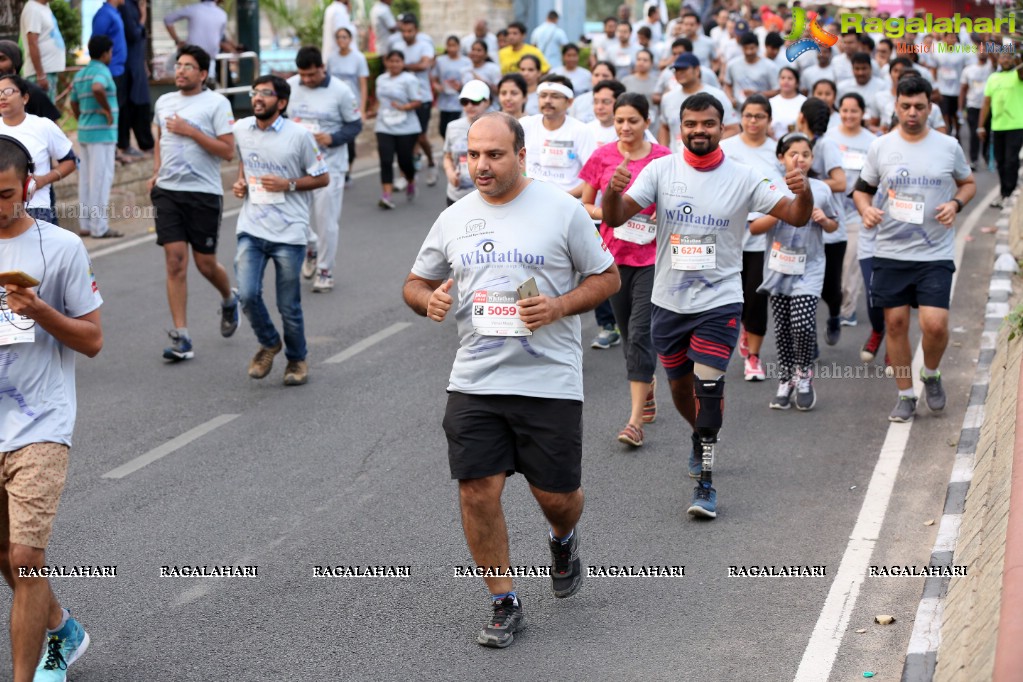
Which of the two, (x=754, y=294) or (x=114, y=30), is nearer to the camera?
(x=754, y=294)

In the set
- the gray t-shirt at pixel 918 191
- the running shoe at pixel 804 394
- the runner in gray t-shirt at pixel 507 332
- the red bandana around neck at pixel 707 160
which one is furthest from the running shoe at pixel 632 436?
the runner in gray t-shirt at pixel 507 332

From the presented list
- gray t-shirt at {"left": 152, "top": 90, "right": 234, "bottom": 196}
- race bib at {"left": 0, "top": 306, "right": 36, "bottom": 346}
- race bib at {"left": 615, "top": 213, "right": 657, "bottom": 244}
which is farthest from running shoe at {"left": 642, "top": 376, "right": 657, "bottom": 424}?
race bib at {"left": 0, "top": 306, "right": 36, "bottom": 346}

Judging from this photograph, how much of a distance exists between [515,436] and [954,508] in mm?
2642

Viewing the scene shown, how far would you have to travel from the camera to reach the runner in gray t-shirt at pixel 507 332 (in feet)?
18.2

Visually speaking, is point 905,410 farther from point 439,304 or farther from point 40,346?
point 40,346

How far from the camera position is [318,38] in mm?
24797

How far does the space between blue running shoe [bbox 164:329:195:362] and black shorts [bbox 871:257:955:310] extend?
4.74 metres

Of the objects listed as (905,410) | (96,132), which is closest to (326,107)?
(96,132)

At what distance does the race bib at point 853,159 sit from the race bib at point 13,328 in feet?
24.7

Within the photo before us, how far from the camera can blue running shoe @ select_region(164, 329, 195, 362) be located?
10.4m

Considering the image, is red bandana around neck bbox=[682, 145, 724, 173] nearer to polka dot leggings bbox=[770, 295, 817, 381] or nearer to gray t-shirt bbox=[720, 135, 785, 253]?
gray t-shirt bbox=[720, 135, 785, 253]

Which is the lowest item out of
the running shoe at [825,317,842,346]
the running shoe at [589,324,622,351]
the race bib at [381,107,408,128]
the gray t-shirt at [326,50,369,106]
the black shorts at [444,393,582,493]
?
the running shoe at [589,324,622,351]

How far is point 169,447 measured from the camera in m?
8.42

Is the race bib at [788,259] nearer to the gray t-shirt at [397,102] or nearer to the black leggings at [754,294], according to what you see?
the black leggings at [754,294]
